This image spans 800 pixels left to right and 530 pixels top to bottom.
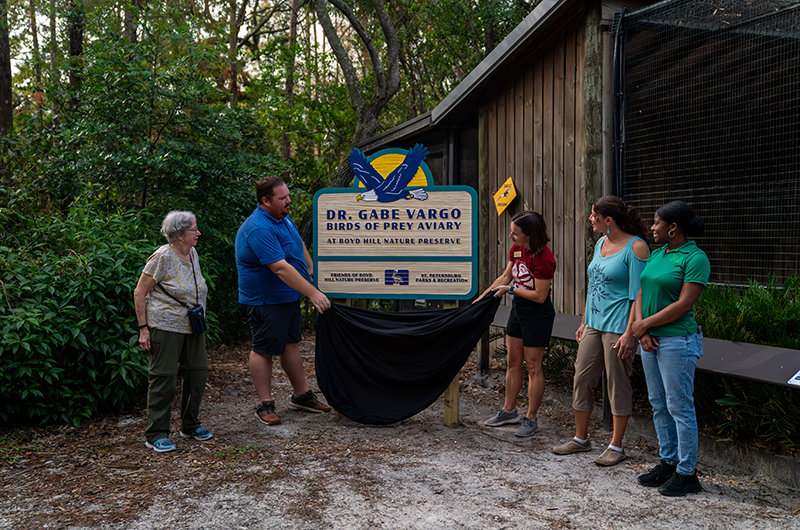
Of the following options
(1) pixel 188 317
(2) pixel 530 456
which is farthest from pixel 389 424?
(1) pixel 188 317

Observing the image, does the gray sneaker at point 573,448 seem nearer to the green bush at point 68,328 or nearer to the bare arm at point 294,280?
the bare arm at point 294,280

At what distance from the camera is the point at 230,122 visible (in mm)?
7879

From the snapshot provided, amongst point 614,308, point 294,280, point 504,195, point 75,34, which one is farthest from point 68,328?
point 75,34

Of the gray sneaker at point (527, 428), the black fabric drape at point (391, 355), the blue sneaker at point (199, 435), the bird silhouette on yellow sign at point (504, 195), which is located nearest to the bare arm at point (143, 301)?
the blue sneaker at point (199, 435)

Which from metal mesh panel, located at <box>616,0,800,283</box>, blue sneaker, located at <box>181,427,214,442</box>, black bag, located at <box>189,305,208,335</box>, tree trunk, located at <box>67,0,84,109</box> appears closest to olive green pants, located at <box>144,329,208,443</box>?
black bag, located at <box>189,305,208,335</box>

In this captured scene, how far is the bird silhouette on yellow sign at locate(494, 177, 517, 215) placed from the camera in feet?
22.2

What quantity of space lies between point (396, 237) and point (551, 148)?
2091 millimetres

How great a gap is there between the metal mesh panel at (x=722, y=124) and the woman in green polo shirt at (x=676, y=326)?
4.54 ft

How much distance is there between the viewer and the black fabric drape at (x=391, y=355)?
4.78m

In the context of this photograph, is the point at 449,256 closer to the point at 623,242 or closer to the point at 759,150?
the point at 623,242

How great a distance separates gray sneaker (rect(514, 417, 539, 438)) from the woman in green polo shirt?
1234 millimetres

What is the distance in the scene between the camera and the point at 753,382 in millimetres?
3684

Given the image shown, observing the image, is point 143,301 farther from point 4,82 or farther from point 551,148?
point 4,82

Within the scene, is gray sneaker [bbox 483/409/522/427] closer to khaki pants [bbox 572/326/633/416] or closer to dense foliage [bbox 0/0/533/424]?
khaki pants [bbox 572/326/633/416]
